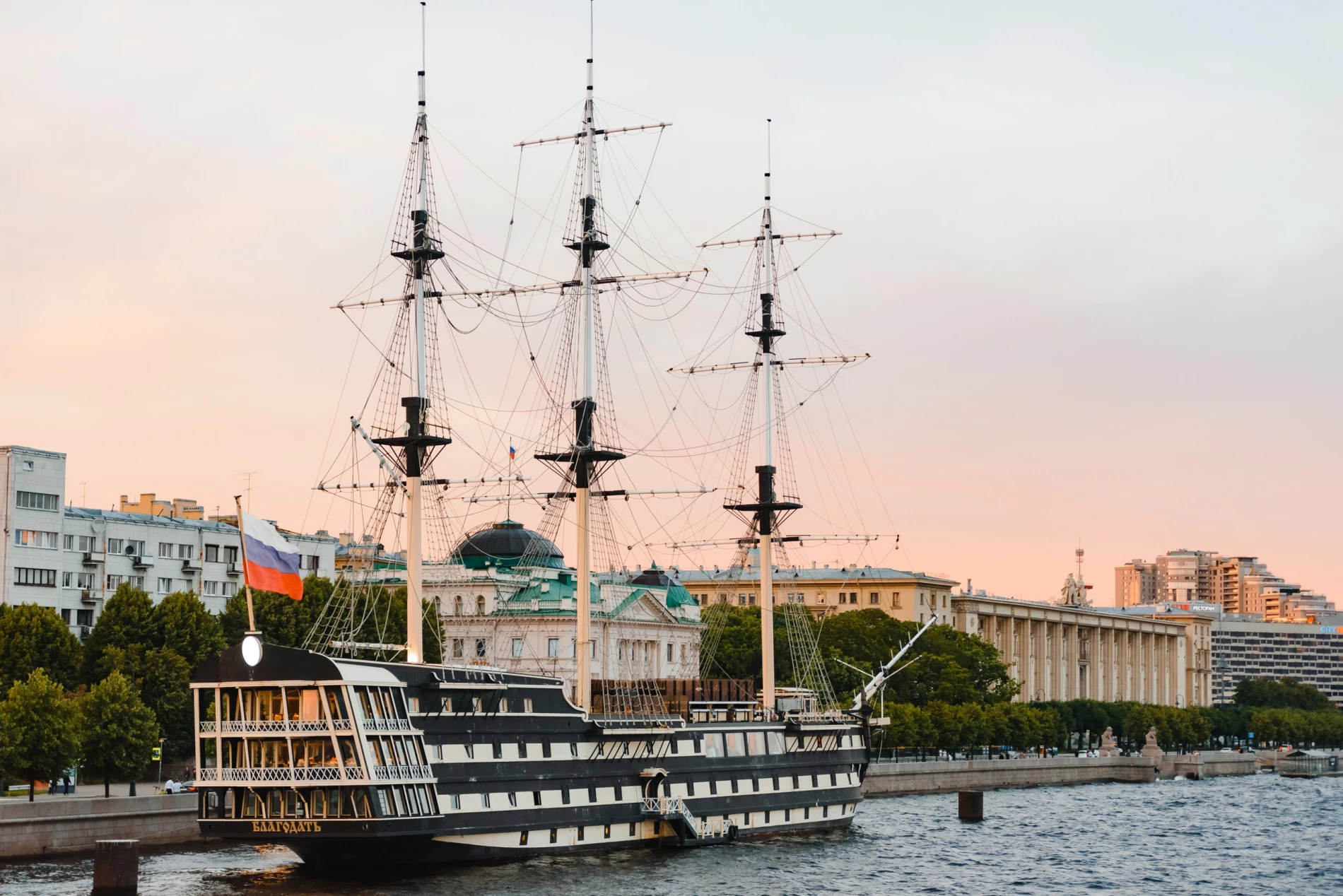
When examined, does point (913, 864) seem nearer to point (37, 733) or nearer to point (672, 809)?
point (672, 809)

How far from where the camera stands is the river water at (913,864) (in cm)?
6009

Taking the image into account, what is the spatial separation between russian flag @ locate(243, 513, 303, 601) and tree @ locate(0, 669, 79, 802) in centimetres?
1848

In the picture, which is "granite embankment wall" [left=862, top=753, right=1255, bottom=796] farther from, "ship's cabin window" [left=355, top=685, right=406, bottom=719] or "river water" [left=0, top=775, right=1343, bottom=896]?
"ship's cabin window" [left=355, top=685, right=406, bottom=719]

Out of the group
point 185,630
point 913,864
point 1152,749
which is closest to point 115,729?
point 185,630

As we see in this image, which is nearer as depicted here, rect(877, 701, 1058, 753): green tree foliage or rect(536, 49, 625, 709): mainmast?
rect(536, 49, 625, 709): mainmast

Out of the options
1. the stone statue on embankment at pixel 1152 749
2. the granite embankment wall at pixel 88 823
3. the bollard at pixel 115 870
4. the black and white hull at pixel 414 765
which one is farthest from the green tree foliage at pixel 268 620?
the stone statue on embankment at pixel 1152 749

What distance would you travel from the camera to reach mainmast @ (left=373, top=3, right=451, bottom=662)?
7156 centimetres

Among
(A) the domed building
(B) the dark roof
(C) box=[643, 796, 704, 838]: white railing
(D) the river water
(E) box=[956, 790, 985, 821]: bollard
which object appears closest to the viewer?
(D) the river water

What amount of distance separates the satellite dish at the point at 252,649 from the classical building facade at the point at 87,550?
46.8m

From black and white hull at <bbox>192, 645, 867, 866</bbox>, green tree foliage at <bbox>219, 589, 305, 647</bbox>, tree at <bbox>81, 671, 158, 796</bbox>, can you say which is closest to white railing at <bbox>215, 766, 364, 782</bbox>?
black and white hull at <bbox>192, 645, 867, 866</bbox>

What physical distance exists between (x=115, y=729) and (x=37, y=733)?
14.1 ft

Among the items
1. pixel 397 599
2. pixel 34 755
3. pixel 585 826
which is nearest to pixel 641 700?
pixel 585 826

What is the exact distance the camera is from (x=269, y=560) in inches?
2404

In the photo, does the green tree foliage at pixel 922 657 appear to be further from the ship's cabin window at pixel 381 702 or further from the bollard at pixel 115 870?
the bollard at pixel 115 870
